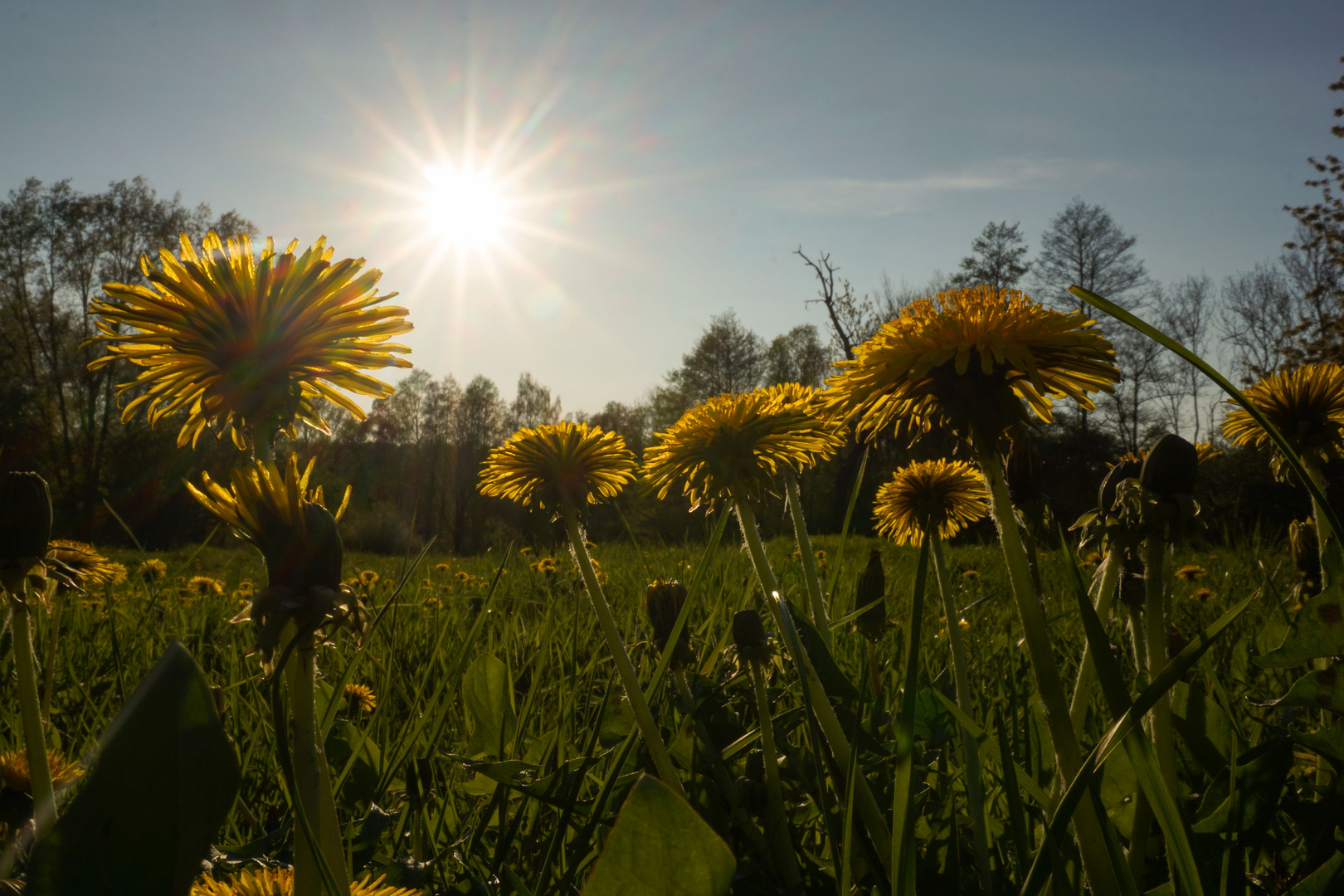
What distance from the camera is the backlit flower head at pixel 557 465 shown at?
4.65 ft

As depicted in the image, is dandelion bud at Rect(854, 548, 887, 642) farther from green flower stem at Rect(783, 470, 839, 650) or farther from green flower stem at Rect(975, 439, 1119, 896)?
green flower stem at Rect(975, 439, 1119, 896)

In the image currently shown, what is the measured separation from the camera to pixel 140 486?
19766 millimetres

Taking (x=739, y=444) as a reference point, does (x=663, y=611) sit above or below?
below

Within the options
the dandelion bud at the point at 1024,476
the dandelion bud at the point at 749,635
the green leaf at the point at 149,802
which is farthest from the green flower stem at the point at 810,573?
the green leaf at the point at 149,802

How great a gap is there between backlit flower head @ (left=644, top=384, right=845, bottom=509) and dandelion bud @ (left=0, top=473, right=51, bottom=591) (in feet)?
2.85

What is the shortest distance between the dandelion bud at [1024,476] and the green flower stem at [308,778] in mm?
1142

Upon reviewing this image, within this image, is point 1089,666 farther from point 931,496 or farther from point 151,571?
point 151,571

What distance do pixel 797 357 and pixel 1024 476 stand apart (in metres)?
36.3

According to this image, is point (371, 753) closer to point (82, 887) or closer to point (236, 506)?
point (236, 506)

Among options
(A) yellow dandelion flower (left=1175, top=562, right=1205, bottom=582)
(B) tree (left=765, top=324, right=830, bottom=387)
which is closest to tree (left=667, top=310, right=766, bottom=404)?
(B) tree (left=765, top=324, right=830, bottom=387)

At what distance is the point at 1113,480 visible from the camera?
4.00 feet

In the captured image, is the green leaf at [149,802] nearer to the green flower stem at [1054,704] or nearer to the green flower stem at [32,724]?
the green flower stem at [32,724]

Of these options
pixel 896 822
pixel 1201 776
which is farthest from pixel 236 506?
pixel 1201 776

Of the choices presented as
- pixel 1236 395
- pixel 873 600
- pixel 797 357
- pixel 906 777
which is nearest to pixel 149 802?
pixel 906 777
